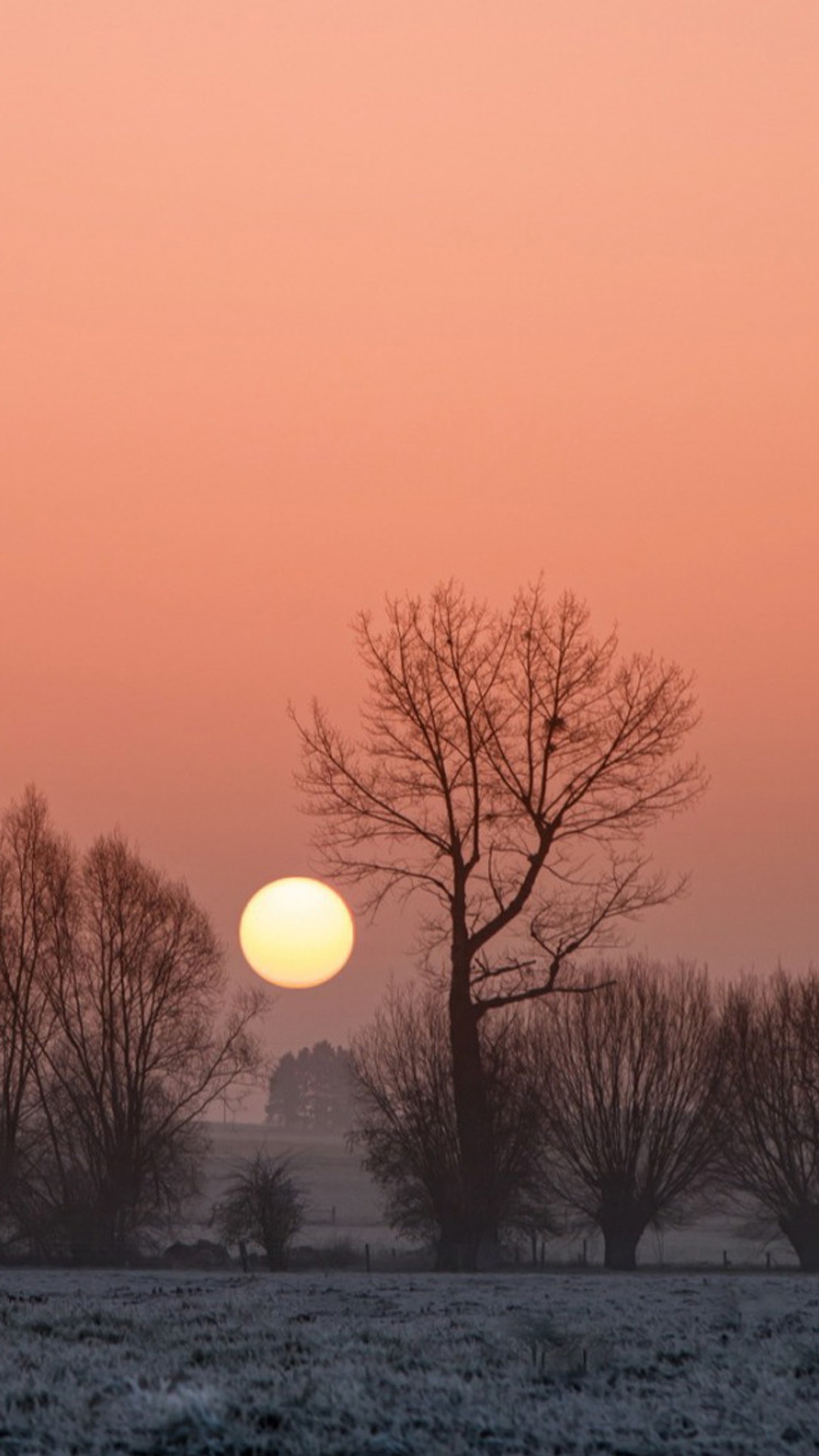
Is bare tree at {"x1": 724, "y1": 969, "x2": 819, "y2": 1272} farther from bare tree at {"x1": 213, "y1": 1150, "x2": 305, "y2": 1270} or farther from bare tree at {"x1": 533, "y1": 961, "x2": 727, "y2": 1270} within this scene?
bare tree at {"x1": 213, "y1": 1150, "x2": 305, "y2": 1270}

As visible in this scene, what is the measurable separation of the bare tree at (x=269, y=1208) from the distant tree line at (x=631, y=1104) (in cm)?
1053

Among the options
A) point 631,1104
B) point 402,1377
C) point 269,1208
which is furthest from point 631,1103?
point 402,1377

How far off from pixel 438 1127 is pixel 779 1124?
18.2m

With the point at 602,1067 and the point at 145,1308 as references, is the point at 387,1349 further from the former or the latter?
the point at 602,1067

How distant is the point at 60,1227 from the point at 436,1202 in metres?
17.9

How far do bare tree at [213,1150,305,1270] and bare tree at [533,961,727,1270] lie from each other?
1726 cm

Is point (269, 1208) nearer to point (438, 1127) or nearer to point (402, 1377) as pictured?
point (438, 1127)

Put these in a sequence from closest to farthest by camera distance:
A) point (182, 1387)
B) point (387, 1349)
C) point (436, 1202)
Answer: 1. point (182, 1387)
2. point (387, 1349)
3. point (436, 1202)

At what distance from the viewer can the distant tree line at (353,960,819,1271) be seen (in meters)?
60.8

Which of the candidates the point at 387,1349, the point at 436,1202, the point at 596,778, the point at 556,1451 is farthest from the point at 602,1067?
the point at 556,1451

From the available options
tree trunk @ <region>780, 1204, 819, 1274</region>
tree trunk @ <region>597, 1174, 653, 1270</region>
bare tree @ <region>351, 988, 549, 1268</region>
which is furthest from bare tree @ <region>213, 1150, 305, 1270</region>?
tree trunk @ <region>780, 1204, 819, 1274</region>

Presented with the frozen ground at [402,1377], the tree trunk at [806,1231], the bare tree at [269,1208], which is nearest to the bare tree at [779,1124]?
the tree trunk at [806,1231]

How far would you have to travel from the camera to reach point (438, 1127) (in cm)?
5431

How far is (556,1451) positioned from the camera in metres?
10.3
